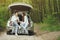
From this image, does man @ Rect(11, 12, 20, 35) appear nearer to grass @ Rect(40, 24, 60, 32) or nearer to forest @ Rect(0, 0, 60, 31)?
forest @ Rect(0, 0, 60, 31)

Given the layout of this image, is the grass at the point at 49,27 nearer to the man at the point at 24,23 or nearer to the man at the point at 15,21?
the man at the point at 24,23

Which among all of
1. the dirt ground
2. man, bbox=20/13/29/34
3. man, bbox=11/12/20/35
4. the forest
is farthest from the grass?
man, bbox=11/12/20/35

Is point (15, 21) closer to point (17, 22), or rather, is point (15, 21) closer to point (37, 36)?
point (17, 22)

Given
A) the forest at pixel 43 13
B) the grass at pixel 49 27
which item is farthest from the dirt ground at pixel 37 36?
the forest at pixel 43 13

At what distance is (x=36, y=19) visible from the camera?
767 centimetres

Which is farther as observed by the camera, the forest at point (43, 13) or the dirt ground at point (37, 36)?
the forest at point (43, 13)

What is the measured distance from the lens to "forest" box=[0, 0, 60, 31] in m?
6.91

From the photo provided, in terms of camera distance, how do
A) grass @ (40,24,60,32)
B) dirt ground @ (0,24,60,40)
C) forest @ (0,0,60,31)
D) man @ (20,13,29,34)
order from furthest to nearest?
forest @ (0,0,60,31) → grass @ (40,24,60,32) → man @ (20,13,29,34) → dirt ground @ (0,24,60,40)

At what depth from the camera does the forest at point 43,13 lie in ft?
22.7

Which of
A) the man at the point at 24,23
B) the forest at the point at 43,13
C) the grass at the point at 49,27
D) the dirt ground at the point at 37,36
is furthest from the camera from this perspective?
the forest at the point at 43,13

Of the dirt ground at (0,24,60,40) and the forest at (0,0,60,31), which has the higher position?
the forest at (0,0,60,31)

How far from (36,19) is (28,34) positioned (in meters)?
1.47

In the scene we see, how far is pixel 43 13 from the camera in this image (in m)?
8.05

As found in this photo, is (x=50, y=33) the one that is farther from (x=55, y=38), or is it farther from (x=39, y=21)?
(x=39, y=21)
